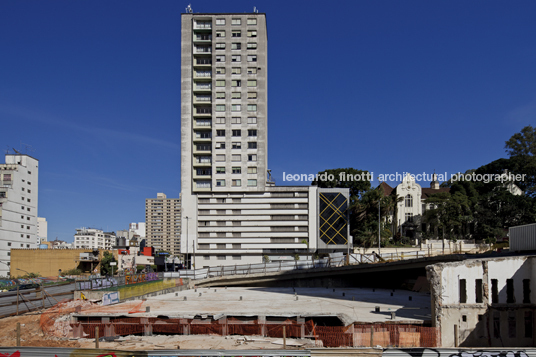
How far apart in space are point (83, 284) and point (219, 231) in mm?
39481

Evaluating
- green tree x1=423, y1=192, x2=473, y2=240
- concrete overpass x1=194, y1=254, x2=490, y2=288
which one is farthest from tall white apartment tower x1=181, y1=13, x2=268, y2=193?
green tree x1=423, y1=192, x2=473, y2=240

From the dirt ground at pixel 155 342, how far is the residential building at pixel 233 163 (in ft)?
167

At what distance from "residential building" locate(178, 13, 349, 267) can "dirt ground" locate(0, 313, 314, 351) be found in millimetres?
50803

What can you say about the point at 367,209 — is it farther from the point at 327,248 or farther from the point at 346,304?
the point at 346,304

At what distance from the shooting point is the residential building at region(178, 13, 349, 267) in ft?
245

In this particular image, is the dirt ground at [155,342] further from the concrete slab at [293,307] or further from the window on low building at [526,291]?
A: the window on low building at [526,291]

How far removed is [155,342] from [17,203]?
94.3 m

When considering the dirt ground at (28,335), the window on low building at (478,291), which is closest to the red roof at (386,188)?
the window on low building at (478,291)

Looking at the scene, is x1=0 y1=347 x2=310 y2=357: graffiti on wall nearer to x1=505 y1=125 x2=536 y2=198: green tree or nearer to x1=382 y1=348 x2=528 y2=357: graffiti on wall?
x1=382 y1=348 x2=528 y2=357: graffiti on wall

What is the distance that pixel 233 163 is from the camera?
249 feet

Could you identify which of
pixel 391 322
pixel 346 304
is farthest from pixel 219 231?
pixel 391 322

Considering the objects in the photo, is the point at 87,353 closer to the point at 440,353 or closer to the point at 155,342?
the point at 155,342

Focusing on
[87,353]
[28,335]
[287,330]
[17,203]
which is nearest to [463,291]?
[287,330]

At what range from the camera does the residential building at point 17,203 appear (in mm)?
93125
